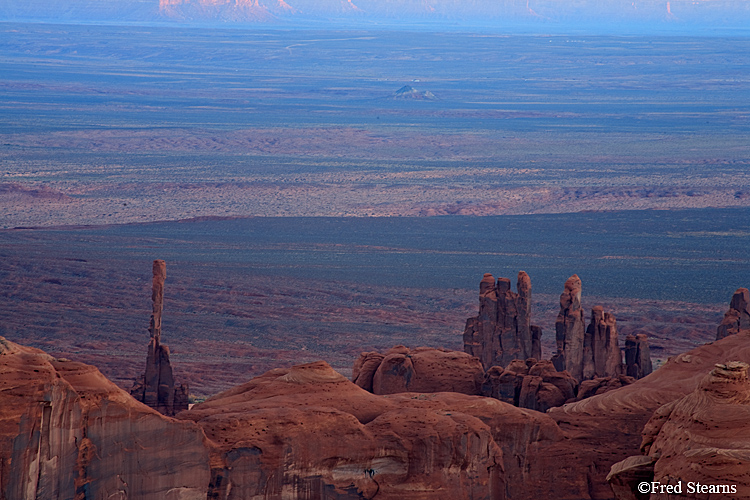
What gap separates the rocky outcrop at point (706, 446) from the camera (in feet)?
47.1

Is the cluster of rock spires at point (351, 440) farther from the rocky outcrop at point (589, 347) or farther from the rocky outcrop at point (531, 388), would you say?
the rocky outcrop at point (589, 347)

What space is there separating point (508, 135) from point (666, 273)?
256ft

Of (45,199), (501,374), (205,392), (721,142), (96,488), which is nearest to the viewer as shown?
(96,488)

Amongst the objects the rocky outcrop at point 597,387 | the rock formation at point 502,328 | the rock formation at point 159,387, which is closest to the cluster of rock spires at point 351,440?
the rocky outcrop at point 597,387

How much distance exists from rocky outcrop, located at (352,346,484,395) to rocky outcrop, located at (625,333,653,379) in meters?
8.69

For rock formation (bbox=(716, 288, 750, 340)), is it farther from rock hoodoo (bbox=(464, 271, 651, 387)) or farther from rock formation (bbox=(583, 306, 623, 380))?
rock formation (bbox=(583, 306, 623, 380))

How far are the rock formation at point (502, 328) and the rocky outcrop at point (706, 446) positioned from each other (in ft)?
53.2

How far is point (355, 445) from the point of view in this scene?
17922 mm

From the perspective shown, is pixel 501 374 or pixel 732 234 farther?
pixel 732 234

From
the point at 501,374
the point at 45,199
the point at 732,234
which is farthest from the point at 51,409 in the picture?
the point at 45,199

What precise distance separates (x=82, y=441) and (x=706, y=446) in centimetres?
907

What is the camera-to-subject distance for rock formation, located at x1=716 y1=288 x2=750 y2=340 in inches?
1299

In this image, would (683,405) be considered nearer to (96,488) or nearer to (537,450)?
(537,450)

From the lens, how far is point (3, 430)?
15.0 meters
